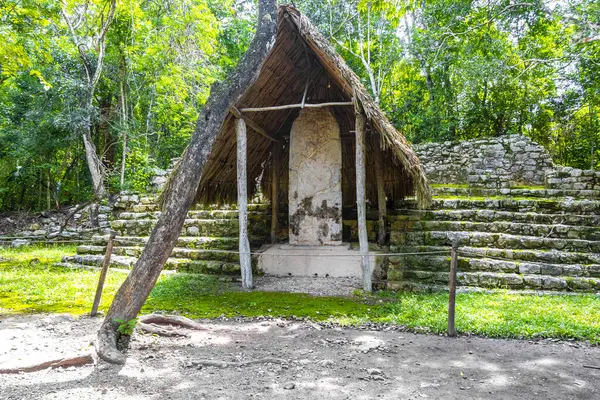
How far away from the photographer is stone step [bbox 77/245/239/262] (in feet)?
24.5

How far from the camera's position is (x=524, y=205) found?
766 cm

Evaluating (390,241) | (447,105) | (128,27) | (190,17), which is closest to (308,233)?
(390,241)

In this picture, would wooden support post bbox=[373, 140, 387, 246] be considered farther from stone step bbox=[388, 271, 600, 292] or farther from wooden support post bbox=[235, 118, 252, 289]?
wooden support post bbox=[235, 118, 252, 289]

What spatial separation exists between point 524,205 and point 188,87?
9693 mm

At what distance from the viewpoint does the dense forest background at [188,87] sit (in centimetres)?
1142

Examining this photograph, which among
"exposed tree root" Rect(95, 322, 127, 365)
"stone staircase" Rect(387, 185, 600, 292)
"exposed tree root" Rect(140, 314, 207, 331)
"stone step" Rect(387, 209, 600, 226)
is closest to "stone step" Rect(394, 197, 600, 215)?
"stone staircase" Rect(387, 185, 600, 292)

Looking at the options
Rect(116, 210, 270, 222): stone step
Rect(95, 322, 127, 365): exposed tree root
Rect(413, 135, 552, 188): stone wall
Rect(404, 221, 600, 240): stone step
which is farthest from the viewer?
Rect(413, 135, 552, 188): stone wall

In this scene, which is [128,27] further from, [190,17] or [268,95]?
[268,95]

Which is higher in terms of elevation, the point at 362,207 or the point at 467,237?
the point at 362,207

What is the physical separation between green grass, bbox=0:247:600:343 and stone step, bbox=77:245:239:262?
0.67 meters

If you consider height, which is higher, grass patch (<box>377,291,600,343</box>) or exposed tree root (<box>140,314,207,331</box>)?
exposed tree root (<box>140,314,207,331</box>)

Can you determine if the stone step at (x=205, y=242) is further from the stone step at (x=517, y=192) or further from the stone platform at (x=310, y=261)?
the stone step at (x=517, y=192)

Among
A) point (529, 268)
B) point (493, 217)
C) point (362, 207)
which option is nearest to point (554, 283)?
point (529, 268)

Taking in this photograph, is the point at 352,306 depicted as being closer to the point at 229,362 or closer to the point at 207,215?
the point at 229,362
